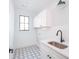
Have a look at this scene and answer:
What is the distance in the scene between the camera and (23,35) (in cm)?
533

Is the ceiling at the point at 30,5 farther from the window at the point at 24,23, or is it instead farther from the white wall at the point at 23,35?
the window at the point at 24,23

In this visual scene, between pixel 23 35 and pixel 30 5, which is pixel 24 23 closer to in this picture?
pixel 23 35

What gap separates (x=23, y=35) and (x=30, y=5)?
2025mm

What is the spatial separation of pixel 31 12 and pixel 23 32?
59.0 inches

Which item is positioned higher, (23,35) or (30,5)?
(30,5)

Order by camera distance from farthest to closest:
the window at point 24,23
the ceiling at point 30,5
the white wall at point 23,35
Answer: the window at point 24,23 → the white wall at point 23,35 → the ceiling at point 30,5

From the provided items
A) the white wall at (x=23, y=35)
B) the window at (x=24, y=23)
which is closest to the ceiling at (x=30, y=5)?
the white wall at (x=23, y=35)

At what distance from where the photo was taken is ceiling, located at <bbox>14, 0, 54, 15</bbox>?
169 inches

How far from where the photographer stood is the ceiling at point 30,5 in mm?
4287

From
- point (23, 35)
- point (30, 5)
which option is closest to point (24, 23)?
point (23, 35)

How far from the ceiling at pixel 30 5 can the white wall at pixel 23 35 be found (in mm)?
249
